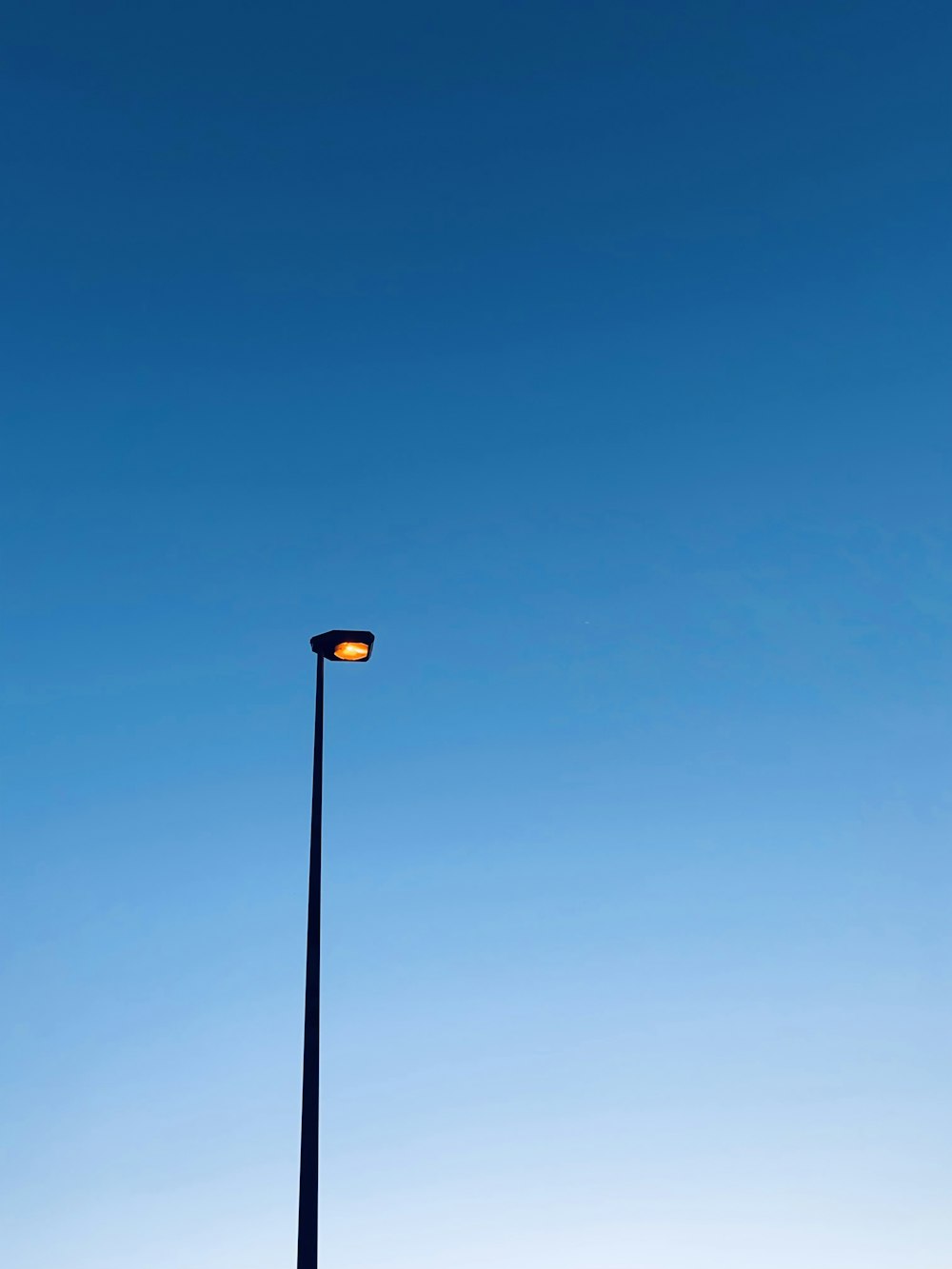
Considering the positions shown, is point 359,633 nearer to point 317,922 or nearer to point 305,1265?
point 317,922

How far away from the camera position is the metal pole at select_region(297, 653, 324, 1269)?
Answer: 11.7 m

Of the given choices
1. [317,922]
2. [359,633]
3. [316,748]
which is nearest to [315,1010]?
[317,922]

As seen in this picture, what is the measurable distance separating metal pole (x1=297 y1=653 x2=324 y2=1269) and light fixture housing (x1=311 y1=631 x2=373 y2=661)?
0.83ft

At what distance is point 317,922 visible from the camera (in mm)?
13172

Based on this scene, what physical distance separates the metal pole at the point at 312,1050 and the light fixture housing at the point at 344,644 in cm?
25

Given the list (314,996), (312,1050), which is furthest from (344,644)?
(312,1050)

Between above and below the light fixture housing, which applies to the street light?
below

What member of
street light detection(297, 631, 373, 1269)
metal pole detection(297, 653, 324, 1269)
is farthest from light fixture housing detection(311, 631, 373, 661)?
metal pole detection(297, 653, 324, 1269)

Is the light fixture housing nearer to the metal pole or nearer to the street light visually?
the street light

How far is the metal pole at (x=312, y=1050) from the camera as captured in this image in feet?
38.4

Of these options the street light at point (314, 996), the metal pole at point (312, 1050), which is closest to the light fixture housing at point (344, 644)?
the street light at point (314, 996)

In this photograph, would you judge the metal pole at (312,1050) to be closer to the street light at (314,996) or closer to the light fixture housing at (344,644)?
the street light at (314,996)

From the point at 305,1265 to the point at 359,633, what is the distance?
5.82 meters

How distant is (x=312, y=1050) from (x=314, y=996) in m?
0.47
